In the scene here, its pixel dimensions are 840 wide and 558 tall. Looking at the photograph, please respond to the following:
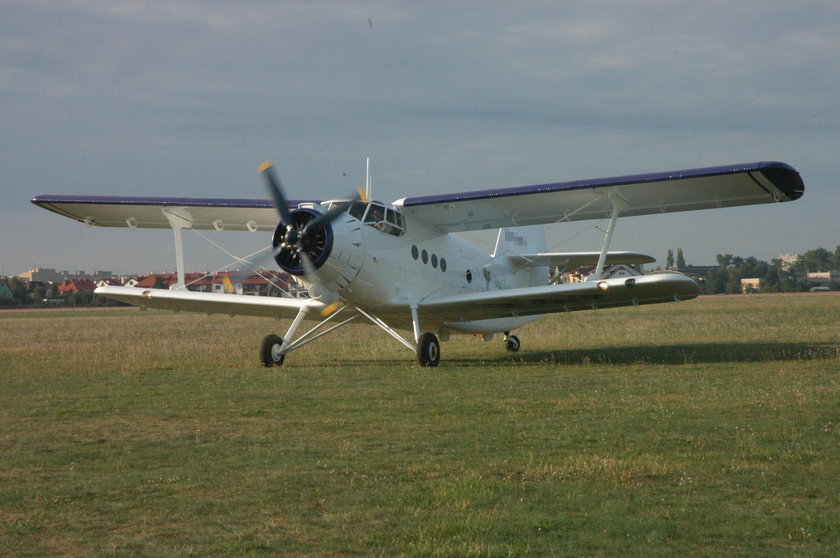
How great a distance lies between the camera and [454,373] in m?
15.2

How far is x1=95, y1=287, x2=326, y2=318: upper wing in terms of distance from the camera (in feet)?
59.7

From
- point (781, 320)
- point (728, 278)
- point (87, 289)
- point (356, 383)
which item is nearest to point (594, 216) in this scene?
point (356, 383)

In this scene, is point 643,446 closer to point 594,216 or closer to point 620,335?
point 594,216

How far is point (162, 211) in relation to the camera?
19453 mm

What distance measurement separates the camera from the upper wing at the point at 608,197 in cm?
1528

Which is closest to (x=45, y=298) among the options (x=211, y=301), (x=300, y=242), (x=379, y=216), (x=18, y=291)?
(x=18, y=291)

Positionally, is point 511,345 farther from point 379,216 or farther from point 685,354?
point 379,216

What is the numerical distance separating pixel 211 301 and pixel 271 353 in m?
2.62

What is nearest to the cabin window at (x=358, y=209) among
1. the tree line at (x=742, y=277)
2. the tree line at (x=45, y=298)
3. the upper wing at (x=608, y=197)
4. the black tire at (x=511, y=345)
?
the upper wing at (x=608, y=197)

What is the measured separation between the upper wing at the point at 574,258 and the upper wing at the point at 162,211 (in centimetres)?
728

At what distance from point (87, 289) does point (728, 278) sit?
13063 cm

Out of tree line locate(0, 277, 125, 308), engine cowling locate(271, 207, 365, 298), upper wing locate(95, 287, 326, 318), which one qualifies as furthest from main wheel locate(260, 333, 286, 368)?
tree line locate(0, 277, 125, 308)

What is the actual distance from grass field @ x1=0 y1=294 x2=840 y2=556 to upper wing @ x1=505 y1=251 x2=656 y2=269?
21.0 feet

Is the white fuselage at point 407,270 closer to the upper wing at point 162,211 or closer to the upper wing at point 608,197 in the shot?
the upper wing at point 608,197
